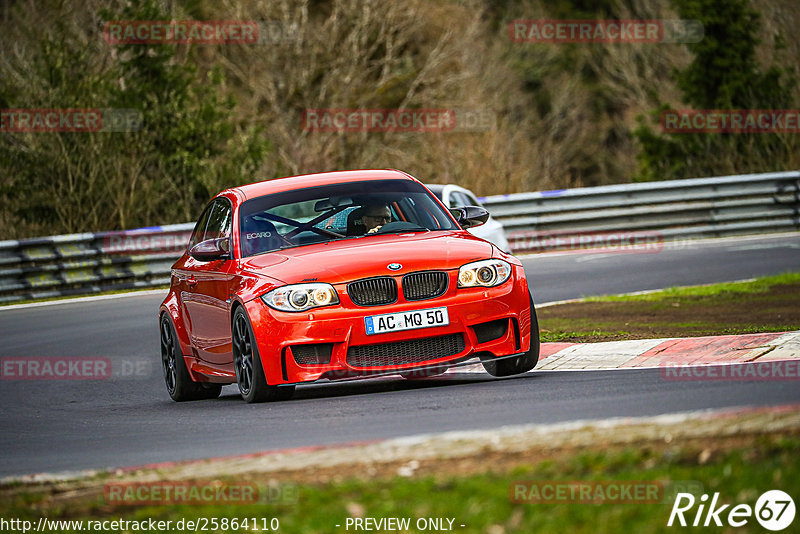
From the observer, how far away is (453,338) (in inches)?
348

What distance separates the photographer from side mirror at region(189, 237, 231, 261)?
32.0 ft

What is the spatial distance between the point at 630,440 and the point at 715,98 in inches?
1200

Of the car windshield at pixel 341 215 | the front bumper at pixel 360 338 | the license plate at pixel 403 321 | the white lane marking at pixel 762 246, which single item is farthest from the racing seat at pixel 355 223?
the white lane marking at pixel 762 246

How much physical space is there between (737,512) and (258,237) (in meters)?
6.00

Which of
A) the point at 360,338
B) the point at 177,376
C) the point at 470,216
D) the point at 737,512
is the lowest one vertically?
the point at 177,376

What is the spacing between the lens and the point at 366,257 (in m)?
9.02

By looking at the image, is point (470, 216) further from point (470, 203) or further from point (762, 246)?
point (762, 246)

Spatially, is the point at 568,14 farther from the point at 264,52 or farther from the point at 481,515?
the point at 481,515

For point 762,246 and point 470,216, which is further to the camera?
point 762,246

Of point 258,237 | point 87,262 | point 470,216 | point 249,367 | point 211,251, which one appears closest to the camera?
point 249,367

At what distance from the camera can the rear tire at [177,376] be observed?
10.8m

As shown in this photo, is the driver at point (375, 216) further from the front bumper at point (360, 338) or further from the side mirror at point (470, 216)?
the front bumper at point (360, 338)

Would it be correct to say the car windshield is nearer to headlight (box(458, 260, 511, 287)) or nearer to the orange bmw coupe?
the orange bmw coupe

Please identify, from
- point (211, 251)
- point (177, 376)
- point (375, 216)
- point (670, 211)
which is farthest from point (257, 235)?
point (670, 211)
